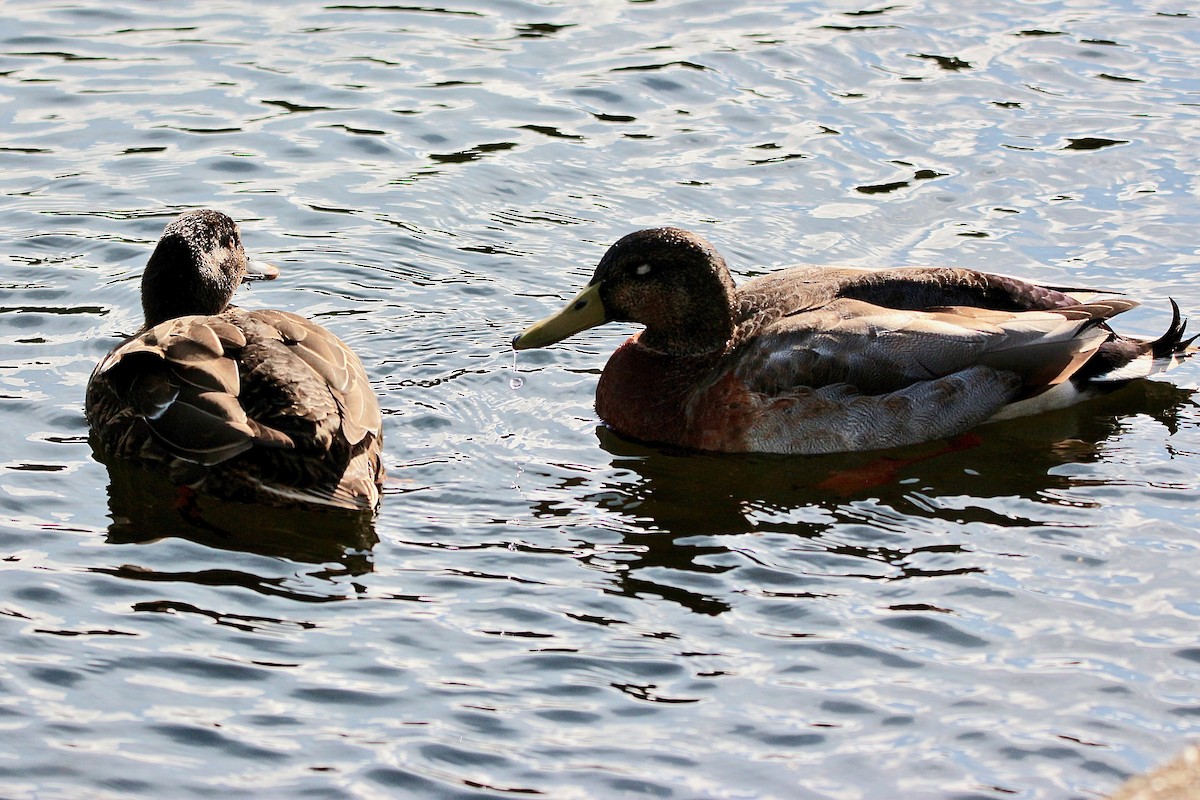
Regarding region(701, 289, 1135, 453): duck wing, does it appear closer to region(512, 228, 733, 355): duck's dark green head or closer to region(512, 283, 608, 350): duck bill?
region(512, 228, 733, 355): duck's dark green head

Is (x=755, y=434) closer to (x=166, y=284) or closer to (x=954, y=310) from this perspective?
(x=954, y=310)

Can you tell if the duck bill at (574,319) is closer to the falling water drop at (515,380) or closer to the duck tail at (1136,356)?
the falling water drop at (515,380)

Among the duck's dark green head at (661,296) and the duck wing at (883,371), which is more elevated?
the duck's dark green head at (661,296)

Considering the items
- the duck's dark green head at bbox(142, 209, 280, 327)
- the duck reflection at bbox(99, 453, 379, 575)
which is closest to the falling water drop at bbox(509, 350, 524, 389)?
the duck's dark green head at bbox(142, 209, 280, 327)

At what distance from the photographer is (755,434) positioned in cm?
899

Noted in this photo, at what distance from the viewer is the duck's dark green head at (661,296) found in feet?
30.2

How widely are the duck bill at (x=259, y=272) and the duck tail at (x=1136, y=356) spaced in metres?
4.67

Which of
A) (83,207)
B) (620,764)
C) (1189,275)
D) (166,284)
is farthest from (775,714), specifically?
(83,207)

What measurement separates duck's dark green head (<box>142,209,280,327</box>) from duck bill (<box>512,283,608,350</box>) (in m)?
1.70

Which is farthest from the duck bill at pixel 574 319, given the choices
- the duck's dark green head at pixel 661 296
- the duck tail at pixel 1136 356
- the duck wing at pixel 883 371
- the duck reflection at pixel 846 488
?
the duck tail at pixel 1136 356

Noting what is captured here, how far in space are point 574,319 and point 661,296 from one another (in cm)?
50

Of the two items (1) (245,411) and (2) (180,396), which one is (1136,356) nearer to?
(1) (245,411)

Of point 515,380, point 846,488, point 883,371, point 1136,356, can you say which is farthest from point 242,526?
point 1136,356

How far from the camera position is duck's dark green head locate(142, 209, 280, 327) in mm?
9297
